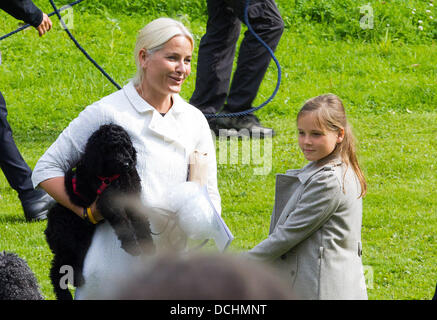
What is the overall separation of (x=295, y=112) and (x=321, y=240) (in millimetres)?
4795

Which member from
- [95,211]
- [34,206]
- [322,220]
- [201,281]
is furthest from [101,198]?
[34,206]

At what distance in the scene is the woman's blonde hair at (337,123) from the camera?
3109 mm

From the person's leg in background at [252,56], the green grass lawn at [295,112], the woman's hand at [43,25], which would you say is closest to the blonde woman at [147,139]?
the green grass lawn at [295,112]

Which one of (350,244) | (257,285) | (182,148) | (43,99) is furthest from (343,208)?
(43,99)

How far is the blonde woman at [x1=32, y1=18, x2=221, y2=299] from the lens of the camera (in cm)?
286

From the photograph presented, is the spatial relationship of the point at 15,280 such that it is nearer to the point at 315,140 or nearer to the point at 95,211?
the point at 95,211

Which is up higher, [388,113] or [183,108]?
[183,108]

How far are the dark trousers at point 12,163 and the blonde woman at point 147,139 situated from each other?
234cm

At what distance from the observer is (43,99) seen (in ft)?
25.9

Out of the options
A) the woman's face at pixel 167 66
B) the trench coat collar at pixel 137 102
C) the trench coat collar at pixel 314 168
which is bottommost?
the trench coat collar at pixel 314 168

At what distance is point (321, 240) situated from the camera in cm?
297

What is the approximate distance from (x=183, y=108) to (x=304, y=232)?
758mm

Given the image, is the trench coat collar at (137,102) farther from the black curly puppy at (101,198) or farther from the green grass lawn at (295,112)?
the green grass lawn at (295,112)

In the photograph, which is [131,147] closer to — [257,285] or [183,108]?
[183,108]
